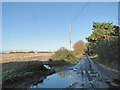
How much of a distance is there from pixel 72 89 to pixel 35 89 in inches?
84.1

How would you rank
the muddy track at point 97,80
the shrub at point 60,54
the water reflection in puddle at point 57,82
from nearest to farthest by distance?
the muddy track at point 97,80 → the water reflection in puddle at point 57,82 → the shrub at point 60,54

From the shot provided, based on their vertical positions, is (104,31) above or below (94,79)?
above

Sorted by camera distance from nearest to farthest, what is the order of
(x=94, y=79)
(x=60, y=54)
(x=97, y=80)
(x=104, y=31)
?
1. (x=97, y=80)
2. (x=94, y=79)
3. (x=60, y=54)
4. (x=104, y=31)

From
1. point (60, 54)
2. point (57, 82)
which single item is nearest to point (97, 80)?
point (57, 82)

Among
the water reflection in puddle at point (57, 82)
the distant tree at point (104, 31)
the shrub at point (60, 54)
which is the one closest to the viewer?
the water reflection in puddle at point (57, 82)

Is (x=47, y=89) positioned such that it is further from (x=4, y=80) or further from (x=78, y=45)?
(x=78, y=45)

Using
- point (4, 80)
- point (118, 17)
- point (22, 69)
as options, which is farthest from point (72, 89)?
point (118, 17)

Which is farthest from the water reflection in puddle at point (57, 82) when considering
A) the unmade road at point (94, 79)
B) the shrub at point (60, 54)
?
the shrub at point (60, 54)

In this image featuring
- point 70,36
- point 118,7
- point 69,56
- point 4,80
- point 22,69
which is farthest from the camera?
point 70,36

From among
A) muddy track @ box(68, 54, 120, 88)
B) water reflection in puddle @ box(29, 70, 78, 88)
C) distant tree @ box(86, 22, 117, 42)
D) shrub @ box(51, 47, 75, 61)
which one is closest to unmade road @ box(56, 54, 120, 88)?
muddy track @ box(68, 54, 120, 88)

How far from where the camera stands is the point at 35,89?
190 inches

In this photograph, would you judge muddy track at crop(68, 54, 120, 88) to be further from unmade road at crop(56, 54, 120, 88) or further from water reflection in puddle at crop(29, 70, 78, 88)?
water reflection in puddle at crop(29, 70, 78, 88)

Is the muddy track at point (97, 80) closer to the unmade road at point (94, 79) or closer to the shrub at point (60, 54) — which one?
the unmade road at point (94, 79)

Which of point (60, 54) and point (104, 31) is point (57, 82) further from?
point (104, 31)
